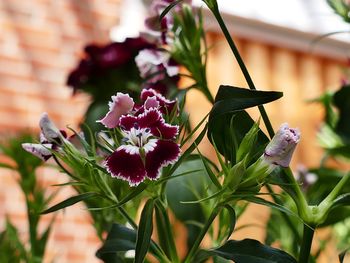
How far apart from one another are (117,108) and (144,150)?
0.11ft

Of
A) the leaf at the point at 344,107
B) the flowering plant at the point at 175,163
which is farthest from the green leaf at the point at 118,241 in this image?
the leaf at the point at 344,107

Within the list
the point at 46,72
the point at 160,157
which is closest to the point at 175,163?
the point at 160,157

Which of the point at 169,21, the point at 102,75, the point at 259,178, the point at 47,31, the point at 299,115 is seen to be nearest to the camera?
the point at 259,178

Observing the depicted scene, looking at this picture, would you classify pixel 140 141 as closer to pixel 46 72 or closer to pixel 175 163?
pixel 175 163

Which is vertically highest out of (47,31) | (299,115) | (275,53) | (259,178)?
(259,178)

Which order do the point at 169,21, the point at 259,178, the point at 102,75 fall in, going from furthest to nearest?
the point at 102,75, the point at 169,21, the point at 259,178

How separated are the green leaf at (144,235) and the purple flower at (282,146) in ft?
0.30

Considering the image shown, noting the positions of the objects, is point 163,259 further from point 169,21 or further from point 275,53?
point 275,53

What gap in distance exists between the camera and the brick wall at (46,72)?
7.66ft

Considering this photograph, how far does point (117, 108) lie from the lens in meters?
0.45

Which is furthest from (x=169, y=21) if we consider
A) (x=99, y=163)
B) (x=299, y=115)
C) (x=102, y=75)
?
(x=299, y=115)

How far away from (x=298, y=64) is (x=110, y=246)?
2662 millimetres

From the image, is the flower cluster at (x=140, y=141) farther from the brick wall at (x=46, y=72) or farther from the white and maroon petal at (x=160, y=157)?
the brick wall at (x=46, y=72)

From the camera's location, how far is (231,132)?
474mm
